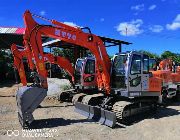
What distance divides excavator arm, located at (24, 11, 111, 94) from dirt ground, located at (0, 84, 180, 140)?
5.11ft

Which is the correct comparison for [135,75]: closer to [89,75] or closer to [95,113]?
[95,113]

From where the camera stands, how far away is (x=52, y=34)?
1164cm

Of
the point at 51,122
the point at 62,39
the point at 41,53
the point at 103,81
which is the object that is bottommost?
the point at 51,122

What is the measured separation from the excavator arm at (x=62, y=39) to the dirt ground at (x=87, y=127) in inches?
61.4

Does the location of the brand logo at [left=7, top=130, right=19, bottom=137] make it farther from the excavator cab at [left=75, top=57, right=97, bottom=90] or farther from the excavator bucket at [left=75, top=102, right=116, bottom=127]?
the excavator cab at [left=75, top=57, right=97, bottom=90]

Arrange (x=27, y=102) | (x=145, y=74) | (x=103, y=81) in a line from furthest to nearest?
1. (x=103, y=81)
2. (x=145, y=74)
3. (x=27, y=102)

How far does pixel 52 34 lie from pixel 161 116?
5.32 metres

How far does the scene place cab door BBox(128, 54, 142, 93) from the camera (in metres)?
11.9

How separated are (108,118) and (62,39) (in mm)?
3372

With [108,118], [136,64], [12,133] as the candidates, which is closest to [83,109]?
[108,118]

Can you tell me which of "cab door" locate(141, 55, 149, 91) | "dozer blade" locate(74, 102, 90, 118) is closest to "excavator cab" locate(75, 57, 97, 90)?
"dozer blade" locate(74, 102, 90, 118)

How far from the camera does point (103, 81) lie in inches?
499

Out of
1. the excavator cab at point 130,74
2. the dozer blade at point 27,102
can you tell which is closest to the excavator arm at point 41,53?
the dozer blade at point 27,102

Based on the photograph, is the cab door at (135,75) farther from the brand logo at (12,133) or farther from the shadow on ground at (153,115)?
the brand logo at (12,133)
